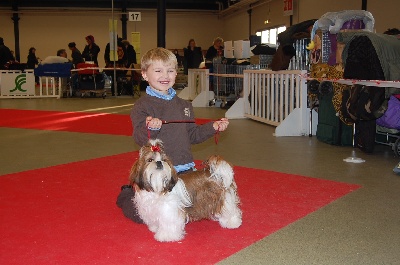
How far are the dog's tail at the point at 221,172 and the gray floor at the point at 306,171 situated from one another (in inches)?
14.3

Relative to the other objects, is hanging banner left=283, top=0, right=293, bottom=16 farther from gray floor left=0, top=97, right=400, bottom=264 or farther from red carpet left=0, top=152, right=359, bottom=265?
red carpet left=0, top=152, right=359, bottom=265

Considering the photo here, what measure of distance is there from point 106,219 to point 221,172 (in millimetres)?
850

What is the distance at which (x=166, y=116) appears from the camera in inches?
108

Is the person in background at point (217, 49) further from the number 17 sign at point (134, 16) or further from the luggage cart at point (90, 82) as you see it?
the luggage cart at point (90, 82)

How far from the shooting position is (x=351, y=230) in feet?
8.87

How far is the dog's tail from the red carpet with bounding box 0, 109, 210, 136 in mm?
4164

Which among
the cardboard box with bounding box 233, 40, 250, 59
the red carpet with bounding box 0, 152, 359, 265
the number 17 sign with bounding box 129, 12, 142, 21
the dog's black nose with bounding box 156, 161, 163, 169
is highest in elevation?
the number 17 sign with bounding box 129, 12, 142, 21

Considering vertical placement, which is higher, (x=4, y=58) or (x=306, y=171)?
(x=4, y=58)

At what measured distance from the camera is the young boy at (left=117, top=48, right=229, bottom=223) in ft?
8.76

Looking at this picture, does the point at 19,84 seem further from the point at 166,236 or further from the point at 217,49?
the point at 166,236

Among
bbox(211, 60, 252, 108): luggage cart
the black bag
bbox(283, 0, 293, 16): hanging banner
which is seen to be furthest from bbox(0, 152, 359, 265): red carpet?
bbox(283, 0, 293, 16): hanging banner

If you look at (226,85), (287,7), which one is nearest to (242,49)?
(226,85)

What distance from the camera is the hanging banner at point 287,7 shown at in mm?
16094

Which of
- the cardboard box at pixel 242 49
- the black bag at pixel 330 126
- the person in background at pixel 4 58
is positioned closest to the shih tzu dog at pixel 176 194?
the black bag at pixel 330 126
